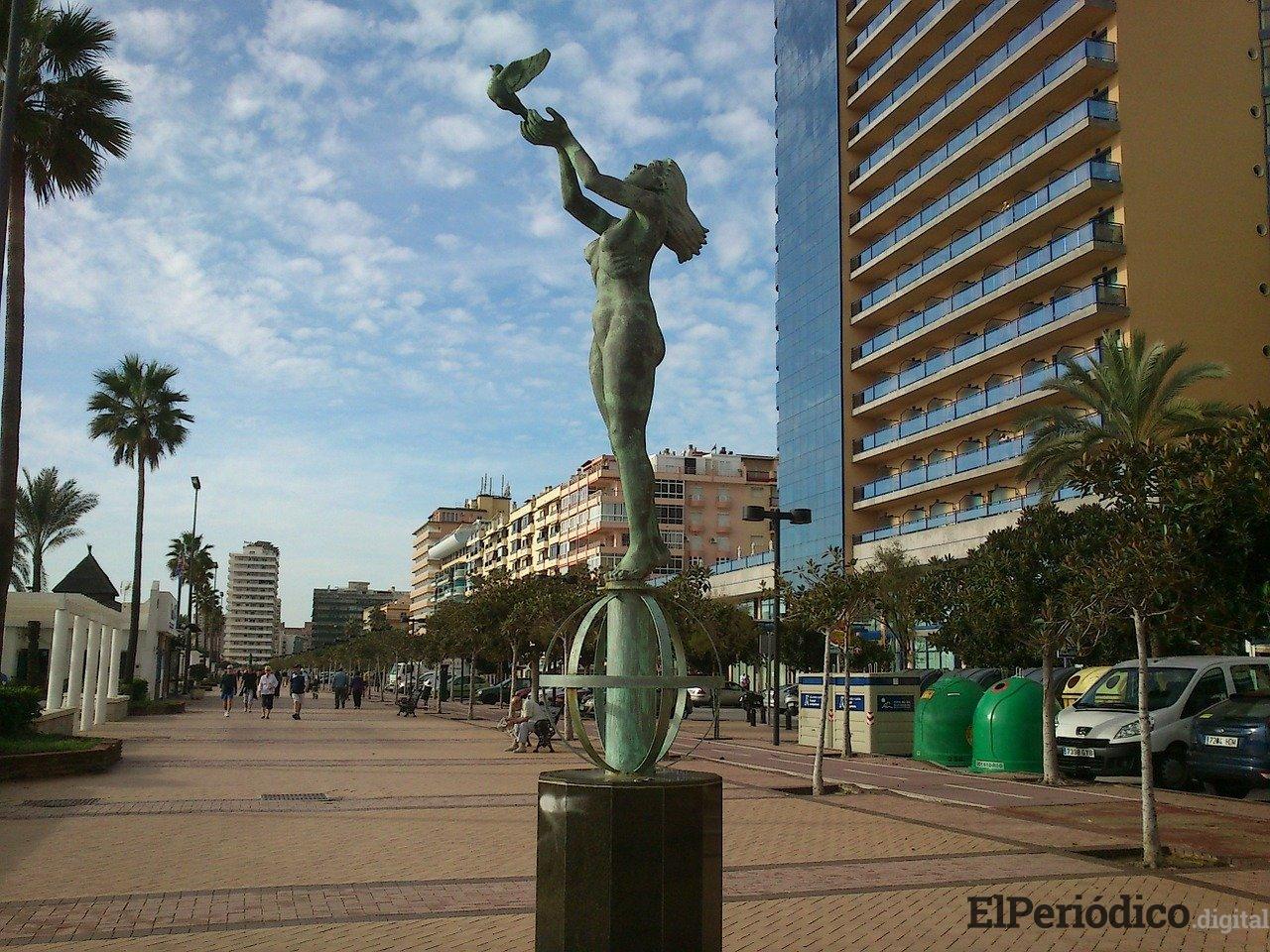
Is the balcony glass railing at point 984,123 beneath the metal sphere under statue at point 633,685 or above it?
above

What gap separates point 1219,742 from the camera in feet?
51.5

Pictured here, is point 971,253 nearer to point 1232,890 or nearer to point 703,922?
point 1232,890

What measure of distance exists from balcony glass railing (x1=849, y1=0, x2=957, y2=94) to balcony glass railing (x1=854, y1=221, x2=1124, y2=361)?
1197 centimetres

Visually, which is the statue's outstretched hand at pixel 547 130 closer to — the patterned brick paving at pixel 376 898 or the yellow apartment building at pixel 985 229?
the patterned brick paving at pixel 376 898

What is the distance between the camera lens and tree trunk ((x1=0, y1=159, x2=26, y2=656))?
17750 mm

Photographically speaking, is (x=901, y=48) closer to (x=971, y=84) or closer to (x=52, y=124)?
(x=971, y=84)

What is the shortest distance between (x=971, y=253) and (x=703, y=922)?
43.4 metres

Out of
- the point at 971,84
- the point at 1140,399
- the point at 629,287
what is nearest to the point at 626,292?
the point at 629,287

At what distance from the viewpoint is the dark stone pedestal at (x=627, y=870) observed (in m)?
5.03

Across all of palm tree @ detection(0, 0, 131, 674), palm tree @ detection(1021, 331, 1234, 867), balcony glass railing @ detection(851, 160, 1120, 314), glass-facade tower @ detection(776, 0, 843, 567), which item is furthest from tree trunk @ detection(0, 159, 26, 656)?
glass-facade tower @ detection(776, 0, 843, 567)

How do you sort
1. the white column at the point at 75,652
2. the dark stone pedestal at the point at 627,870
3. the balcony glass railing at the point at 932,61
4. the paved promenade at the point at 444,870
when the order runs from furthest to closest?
the balcony glass railing at the point at 932,61, the white column at the point at 75,652, the paved promenade at the point at 444,870, the dark stone pedestal at the point at 627,870

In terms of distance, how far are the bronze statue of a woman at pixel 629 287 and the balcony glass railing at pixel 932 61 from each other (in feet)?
132

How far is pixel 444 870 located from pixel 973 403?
38440 mm

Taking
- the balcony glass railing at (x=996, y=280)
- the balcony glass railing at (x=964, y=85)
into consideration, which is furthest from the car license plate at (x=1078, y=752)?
the balcony glass railing at (x=964, y=85)
